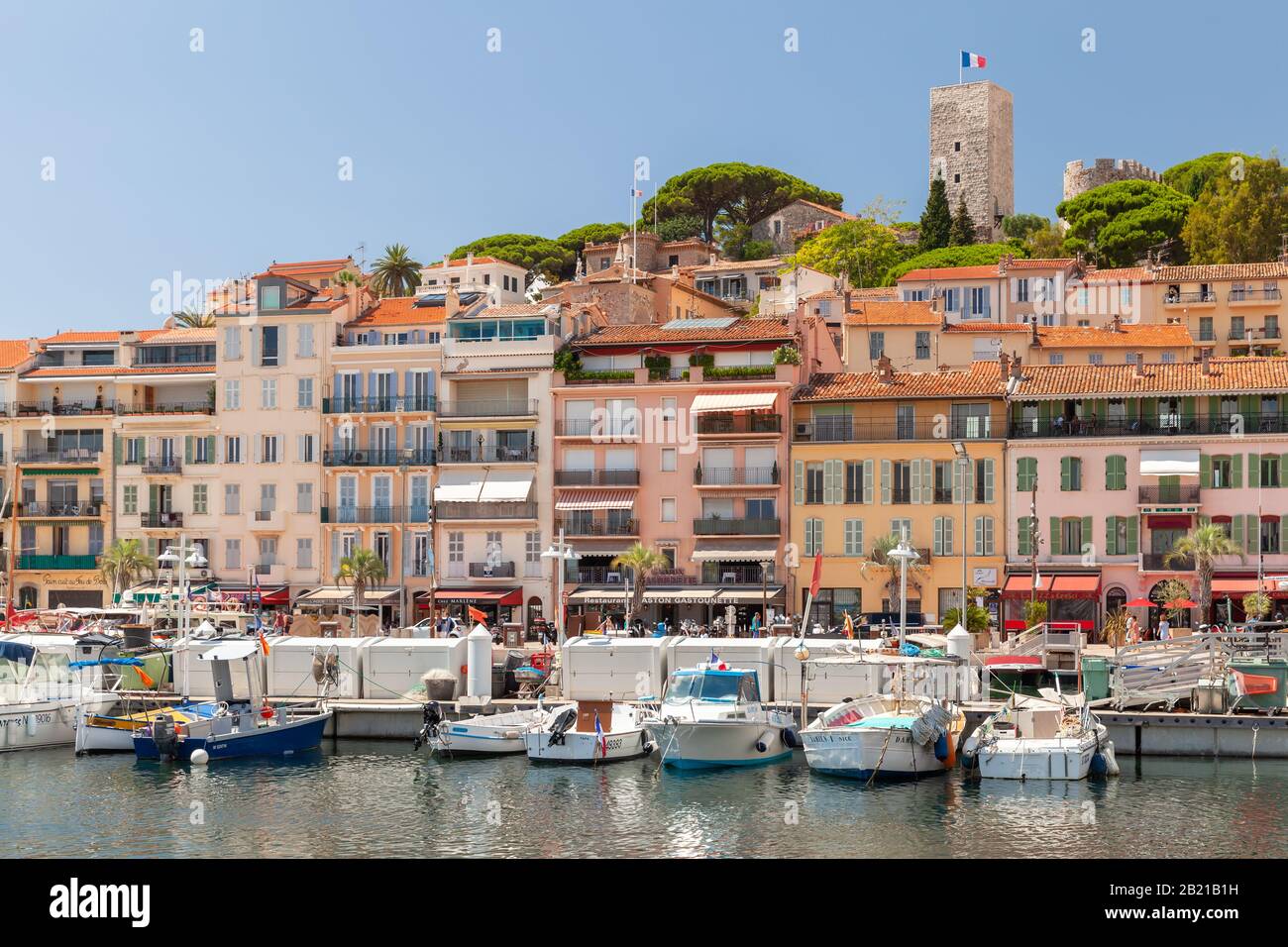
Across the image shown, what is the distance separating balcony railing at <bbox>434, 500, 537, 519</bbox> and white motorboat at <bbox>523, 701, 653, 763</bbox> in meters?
24.8

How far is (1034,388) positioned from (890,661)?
2252 cm

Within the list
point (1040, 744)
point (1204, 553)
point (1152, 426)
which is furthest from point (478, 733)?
point (1152, 426)

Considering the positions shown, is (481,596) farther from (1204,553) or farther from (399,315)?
(1204,553)

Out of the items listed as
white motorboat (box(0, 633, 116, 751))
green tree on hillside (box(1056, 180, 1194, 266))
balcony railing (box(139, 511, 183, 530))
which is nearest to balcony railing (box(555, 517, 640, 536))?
balcony railing (box(139, 511, 183, 530))

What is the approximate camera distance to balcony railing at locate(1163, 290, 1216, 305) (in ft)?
277

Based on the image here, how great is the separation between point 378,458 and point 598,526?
1055cm

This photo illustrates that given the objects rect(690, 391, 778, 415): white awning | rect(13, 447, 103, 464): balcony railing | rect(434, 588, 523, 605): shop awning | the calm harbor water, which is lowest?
the calm harbor water

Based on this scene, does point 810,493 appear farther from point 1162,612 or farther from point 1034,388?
point 1162,612

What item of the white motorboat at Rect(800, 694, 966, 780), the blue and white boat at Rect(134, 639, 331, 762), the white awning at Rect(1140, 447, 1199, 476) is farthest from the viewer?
the white awning at Rect(1140, 447, 1199, 476)

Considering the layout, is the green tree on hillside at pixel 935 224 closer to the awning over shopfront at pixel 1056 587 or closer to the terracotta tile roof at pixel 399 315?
the terracotta tile roof at pixel 399 315

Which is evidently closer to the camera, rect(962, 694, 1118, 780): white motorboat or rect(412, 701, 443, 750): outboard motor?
rect(962, 694, 1118, 780): white motorboat

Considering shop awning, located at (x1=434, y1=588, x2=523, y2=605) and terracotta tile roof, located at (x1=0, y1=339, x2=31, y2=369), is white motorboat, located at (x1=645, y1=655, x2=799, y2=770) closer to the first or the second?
shop awning, located at (x1=434, y1=588, x2=523, y2=605)

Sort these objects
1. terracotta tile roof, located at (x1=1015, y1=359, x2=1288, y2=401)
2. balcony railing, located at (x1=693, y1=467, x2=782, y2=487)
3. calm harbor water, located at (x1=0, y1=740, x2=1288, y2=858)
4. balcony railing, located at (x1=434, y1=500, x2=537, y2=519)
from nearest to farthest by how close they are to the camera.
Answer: calm harbor water, located at (x1=0, y1=740, x2=1288, y2=858), terracotta tile roof, located at (x1=1015, y1=359, x2=1288, y2=401), balcony railing, located at (x1=693, y1=467, x2=782, y2=487), balcony railing, located at (x1=434, y1=500, x2=537, y2=519)

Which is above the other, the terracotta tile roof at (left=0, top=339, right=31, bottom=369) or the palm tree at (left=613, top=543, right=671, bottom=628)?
the terracotta tile roof at (left=0, top=339, right=31, bottom=369)
